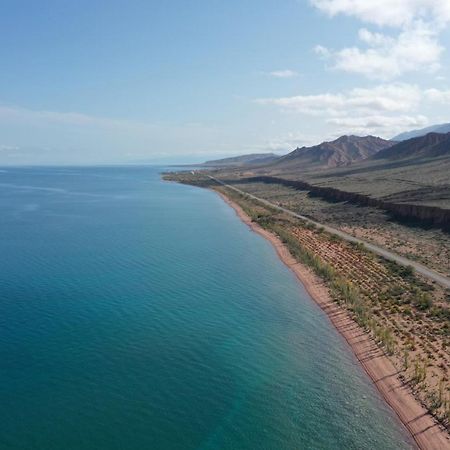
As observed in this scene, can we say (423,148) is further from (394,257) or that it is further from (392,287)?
(392,287)

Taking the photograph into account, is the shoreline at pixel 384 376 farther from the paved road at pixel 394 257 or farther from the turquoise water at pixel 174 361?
the paved road at pixel 394 257

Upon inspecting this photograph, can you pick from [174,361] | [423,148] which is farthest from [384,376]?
[423,148]

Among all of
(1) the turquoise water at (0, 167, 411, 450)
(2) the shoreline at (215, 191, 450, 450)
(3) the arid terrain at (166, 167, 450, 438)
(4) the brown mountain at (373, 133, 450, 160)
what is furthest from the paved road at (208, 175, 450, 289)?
(4) the brown mountain at (373, 133, 450, 160)

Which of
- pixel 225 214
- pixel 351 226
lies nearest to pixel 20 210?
pixel 225 214

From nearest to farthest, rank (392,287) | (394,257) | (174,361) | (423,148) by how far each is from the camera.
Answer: (174,361) → (392,287) → (394,257) → (423,148)

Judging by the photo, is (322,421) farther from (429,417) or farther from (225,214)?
(225,214)

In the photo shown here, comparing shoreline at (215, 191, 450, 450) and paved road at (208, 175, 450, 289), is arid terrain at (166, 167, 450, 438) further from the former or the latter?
paved road at (208, 175, 450, 289)

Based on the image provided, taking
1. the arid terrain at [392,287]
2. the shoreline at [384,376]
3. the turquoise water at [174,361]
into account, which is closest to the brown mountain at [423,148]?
the arid terrain at [392,287]
